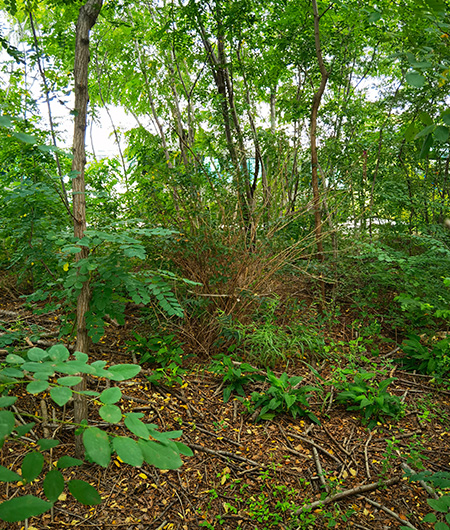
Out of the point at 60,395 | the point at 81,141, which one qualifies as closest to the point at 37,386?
the point at 60,395

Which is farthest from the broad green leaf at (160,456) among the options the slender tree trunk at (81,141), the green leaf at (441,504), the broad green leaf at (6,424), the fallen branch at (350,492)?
the fallen branch at (350,492)

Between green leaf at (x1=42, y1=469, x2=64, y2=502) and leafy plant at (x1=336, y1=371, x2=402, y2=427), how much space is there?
233 cm

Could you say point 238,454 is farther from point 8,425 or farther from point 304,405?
point 8,425

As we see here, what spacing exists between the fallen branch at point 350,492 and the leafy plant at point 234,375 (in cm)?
91

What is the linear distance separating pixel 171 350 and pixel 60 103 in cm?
181

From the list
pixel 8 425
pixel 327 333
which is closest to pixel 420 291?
pixel 327 333

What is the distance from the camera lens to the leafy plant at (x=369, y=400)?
271cm

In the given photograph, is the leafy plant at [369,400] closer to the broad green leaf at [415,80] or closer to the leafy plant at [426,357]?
the leafy plant at [426,357]

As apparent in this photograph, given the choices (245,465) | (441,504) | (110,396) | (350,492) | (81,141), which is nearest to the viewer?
(110,396)

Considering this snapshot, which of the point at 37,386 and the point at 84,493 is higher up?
the point at 37,386

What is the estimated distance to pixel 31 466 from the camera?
2.45 feet

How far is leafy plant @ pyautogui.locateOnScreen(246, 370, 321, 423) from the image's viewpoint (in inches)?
103

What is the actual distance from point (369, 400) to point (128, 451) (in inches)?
93.8

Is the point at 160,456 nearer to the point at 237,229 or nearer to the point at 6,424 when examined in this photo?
the point at 6,424
